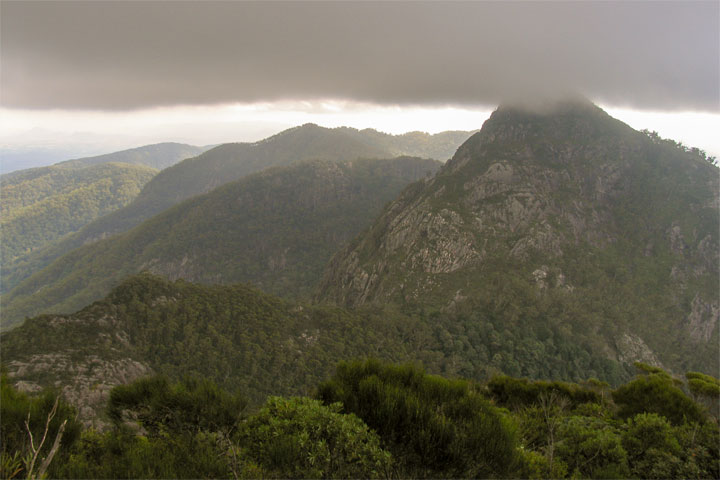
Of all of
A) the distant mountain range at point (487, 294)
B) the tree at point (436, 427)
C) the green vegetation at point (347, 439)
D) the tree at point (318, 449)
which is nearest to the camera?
the tree at point (318, 449)

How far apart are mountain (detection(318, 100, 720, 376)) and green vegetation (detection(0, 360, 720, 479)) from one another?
67965 millimetres

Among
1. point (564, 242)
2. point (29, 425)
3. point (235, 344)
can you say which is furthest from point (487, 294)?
point (29, 425)

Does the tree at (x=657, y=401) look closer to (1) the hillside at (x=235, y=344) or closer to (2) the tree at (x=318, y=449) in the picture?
(2) the tree at (x=318, y=449)

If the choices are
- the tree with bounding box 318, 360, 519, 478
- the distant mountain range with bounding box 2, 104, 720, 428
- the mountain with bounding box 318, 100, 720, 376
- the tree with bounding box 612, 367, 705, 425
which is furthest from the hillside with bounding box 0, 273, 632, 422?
the tree with bounding box 318, 360, 519, 478

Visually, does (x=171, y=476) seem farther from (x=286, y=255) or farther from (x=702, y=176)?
(x=286, y=255)

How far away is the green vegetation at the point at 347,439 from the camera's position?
12.6m

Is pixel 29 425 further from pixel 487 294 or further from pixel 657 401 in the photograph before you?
pixel 487 294

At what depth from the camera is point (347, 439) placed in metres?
12.8

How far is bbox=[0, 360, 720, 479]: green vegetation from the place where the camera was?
12.6 meters

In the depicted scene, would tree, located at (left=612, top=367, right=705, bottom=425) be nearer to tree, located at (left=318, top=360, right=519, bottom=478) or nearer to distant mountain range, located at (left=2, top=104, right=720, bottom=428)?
distant mountain range, located at (left=2, top=104, right=720, bottom=428)

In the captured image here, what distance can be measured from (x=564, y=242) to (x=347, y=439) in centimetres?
11860

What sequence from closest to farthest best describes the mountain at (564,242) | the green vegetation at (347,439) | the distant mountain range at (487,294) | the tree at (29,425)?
the green vegetation at (347,439) < the tree at (29,425) < the distant mountain range at (487,294) < the mountain at (564,242)

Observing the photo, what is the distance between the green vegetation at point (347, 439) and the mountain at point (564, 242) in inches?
2676

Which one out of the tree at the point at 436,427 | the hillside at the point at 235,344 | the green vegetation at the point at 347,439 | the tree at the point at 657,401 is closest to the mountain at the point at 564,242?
the hillside at the point at 235,344
